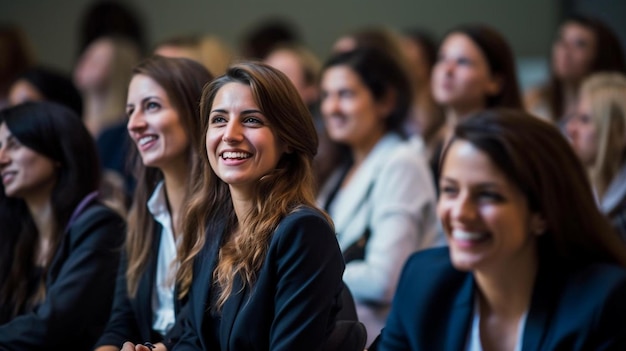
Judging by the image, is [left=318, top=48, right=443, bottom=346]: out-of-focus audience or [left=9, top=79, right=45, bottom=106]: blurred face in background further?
[left=9, top=79, right=45, bottom=106]: blurred face in background

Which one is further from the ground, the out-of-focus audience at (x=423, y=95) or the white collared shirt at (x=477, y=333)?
the out-of-focus audience at (x=423, y=95)

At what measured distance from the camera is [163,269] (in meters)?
2.67

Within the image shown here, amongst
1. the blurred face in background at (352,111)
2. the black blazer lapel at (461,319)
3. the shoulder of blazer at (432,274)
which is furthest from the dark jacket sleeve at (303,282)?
the blurred face in background at (352,111)

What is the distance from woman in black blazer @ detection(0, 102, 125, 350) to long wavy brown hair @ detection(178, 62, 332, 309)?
599 mm

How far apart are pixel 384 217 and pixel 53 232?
3.66ft

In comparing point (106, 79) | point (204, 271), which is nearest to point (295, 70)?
point (106, 79)

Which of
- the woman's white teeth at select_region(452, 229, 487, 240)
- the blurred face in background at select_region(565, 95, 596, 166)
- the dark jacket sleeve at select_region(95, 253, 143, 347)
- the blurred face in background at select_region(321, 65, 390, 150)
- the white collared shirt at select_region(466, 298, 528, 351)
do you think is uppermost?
the blurred face in background at select_region(321, 65, 390, 150)

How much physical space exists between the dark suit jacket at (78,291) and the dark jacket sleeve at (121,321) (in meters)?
0.06

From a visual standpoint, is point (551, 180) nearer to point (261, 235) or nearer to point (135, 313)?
point (261, 235)

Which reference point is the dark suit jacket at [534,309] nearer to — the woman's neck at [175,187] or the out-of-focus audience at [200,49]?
the woman's neck at [175,187]

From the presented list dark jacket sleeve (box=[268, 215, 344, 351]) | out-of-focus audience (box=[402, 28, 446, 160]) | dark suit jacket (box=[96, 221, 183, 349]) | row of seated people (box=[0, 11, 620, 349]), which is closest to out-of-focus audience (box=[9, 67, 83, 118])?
row of seated people (box=[0, 11, 620, 349])

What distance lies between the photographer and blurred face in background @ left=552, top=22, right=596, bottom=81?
4.59 m

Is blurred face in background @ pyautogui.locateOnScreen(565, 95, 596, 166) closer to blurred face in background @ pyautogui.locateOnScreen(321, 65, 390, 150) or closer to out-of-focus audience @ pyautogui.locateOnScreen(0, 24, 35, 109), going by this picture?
blurred face in background @ pyautogui.locateOnScreen(321, 65, 390, 150)

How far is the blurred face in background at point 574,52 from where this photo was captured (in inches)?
181
